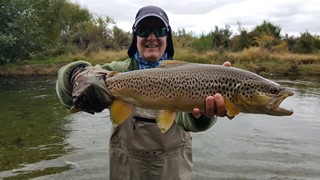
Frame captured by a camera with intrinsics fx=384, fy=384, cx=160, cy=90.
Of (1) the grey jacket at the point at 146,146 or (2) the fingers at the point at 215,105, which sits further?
(1) the grey jacket at the point at 146,146

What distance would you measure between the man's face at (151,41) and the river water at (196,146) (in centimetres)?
479

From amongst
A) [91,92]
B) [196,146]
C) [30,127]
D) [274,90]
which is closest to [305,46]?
[196,146]

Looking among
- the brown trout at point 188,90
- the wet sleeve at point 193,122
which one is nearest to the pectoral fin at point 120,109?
the brown trout at point 188,90

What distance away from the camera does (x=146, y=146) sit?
3.90 meters

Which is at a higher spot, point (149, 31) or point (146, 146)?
point (149, 31)

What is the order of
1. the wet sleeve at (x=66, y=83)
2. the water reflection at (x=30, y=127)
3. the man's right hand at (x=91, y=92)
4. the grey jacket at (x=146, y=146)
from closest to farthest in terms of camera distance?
the man's right hand at (x=91, y=92)
the wet sleeve at (x=66, y=83)
the grey jacket at (x=146, y=146)
the water reflection at (x=30, y=127)

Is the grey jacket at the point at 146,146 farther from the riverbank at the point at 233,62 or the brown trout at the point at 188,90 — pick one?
the riverbank at the point at 233,62

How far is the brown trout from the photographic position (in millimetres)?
3246

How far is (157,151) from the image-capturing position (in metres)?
3.92

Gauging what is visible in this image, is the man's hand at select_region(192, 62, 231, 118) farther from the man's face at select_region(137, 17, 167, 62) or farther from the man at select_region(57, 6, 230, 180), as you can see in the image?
the man's face at select_region(137, 17, 167, 62)

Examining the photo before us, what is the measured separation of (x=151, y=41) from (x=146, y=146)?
3.59ft

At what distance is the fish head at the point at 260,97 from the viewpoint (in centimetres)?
323

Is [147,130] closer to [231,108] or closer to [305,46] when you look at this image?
[231,108]

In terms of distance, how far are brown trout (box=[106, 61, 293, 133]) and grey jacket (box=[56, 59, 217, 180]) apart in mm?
461
